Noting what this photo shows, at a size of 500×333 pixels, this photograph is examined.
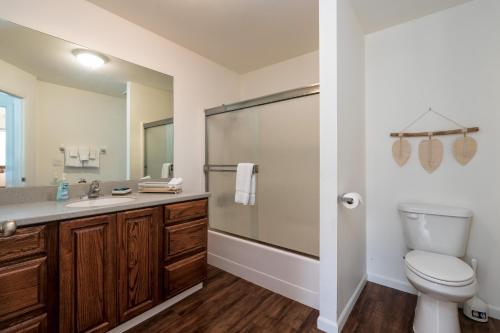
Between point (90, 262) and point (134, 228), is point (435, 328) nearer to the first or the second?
point (134, 228)

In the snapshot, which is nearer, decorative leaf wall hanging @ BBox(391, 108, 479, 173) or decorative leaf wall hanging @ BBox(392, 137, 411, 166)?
decorative leaf wall hanging @ BBox(391, 108, 479, 173)

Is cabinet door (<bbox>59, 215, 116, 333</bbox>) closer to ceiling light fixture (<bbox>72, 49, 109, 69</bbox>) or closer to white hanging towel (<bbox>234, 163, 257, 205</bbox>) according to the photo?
white hanging towel (<bbox>234, 163, 257, 205</bbox>)

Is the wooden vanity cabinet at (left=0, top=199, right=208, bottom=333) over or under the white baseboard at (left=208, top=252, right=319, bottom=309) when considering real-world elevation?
over

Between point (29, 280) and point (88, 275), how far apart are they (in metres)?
0.24

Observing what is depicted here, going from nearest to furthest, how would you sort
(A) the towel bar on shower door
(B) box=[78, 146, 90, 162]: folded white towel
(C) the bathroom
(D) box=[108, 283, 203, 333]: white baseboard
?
1. (C) the bathroom
2. (D) box=[108, 283, 203, 333]: white baseboard
3. (B) box=[78, 146, 90, 162]: folded white towel
4. (A) the towel bar on shower door

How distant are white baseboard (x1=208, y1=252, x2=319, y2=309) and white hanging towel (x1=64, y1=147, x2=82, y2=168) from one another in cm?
150

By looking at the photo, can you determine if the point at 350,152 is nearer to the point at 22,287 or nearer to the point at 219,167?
the point at 219,167

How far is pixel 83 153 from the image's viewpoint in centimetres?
176

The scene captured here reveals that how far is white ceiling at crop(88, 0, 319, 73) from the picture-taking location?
5.75 feet

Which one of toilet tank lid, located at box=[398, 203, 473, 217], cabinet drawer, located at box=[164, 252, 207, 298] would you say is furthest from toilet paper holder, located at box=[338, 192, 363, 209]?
cabinet drawer, located at box=[164, 252, 207, 298]

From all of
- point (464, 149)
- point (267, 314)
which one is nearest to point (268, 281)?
point (267, 314)

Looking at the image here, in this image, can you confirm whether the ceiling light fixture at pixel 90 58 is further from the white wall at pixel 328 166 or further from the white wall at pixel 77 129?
the white wall at pixel 328 166

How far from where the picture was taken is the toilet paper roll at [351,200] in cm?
140

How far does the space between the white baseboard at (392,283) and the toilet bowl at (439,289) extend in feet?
1.71
